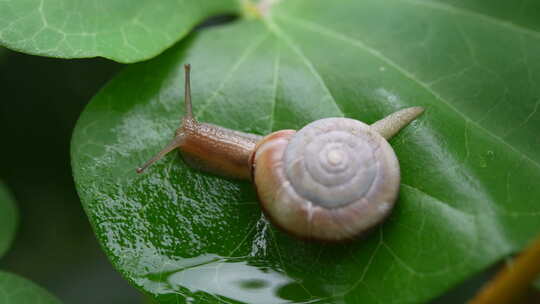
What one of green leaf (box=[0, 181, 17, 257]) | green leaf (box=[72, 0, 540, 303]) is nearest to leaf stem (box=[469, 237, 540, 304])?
green leaf (box=[72, 0, 540, 303])

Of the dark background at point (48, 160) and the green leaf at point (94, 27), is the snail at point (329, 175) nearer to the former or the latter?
the green leaf at point (94, 27)

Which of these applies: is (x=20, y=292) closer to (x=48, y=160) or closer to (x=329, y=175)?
(x=48, y=160)

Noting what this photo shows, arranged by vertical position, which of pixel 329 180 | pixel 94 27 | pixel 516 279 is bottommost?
pixel 516 279

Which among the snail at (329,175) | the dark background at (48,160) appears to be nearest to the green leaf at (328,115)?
the snail at (329,175)

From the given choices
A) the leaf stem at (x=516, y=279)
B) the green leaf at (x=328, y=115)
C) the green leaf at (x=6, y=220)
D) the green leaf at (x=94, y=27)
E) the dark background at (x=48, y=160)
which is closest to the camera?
the leaf stem at (x=516, y=279)

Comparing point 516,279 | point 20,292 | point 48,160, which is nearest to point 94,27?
point 20,292

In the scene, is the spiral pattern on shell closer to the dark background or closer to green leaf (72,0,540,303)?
green leaf (72,0,540,303)

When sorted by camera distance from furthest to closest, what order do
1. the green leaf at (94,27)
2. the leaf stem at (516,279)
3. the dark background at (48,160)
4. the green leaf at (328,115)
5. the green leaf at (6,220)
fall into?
the dark background at (48,160), the green leaf at (6,220), the green leaf at (94,27), the green leaf at (328,115), the leaf stem at (516,279)

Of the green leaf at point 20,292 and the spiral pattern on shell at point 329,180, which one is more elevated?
the spiral pattern on shell at point 329,180
